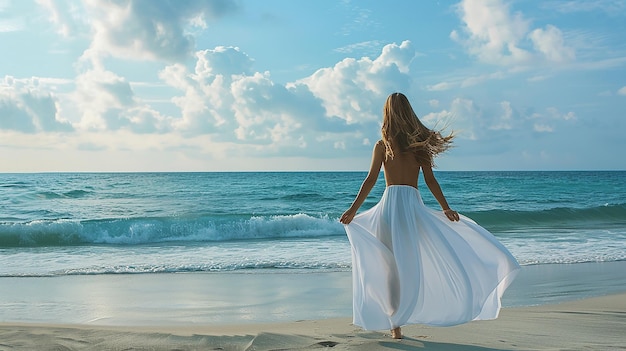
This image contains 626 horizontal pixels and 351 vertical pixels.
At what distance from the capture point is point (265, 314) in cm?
714

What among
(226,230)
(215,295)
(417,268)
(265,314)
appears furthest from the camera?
(226,230)

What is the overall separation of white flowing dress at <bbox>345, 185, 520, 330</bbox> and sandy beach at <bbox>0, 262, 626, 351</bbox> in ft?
0.85

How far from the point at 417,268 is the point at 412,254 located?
0.12 metres

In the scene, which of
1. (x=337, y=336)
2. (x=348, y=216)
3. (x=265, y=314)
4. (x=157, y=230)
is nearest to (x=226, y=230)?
(x=157, y=230)

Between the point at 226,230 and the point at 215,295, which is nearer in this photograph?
the point at 215,295

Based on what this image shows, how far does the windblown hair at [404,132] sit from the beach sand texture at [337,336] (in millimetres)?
1606

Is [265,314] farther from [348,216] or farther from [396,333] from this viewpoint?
[348,216]

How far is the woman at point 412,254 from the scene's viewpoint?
194 inches

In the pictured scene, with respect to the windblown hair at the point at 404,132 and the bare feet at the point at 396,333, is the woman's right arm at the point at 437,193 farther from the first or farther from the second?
the bare feet at the point at 396,333

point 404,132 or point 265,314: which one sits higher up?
point 404,132

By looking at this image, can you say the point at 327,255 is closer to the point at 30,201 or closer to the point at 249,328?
the point at 249,328

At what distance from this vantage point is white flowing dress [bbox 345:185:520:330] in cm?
491

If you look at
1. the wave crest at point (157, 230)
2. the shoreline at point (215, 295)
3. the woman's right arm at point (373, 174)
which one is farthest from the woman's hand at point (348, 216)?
the wave crest at point (157, 230)

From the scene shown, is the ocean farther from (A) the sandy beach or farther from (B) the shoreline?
(A) the sandy beach
